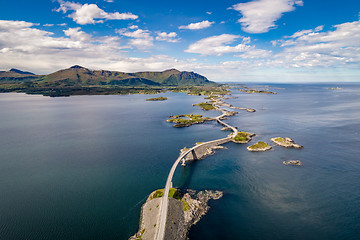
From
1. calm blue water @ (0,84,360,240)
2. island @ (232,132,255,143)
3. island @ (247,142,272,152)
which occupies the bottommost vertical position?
calm blue water @ (0,84,360,240)

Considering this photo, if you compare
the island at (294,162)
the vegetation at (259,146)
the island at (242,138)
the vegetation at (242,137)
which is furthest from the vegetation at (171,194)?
the vegetation at (242,137)

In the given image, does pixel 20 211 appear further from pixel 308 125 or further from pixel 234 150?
pixel 308 125

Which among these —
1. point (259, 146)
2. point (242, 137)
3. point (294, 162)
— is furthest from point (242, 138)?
point (294, 162)

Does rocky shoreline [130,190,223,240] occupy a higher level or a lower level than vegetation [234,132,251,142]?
lower

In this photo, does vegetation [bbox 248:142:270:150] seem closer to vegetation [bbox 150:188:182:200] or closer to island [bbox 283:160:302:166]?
island [bbox 283:160:302:166]

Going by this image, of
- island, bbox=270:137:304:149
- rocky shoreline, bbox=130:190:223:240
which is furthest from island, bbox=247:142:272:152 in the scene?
rocky shoreline, bbox=130:190:223:240

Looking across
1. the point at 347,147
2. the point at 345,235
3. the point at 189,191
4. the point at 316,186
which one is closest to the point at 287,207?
the point at 345,235
